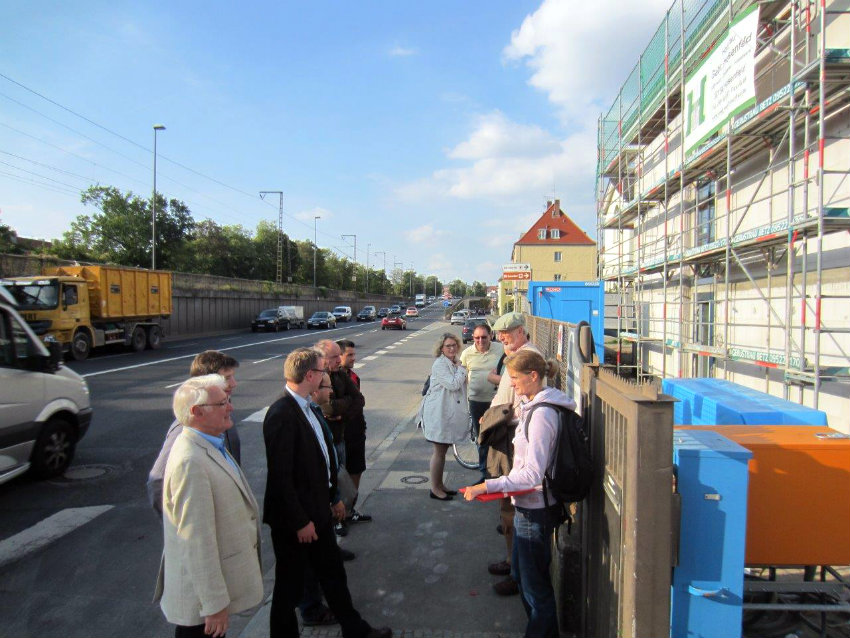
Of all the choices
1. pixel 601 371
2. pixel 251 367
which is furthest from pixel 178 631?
pixel 251 367

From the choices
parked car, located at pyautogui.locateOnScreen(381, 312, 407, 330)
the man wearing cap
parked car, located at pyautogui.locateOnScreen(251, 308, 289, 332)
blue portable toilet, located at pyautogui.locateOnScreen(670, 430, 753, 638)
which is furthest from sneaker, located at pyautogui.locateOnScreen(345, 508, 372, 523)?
parked car, located at pyautogui.locateOnScreen(381, 312, 407, 330)

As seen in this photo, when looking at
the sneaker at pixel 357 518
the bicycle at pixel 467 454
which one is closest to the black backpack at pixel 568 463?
the sneaker at pixel 357 518

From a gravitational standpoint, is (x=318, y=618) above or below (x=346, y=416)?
below

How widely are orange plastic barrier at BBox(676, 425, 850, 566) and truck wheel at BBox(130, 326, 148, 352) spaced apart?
24.5 metres

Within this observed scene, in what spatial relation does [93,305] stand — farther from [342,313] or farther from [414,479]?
[342,313]

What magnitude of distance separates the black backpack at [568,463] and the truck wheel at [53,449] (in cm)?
586

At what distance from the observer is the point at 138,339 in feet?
76.2

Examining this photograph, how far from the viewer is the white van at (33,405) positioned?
5516 mm

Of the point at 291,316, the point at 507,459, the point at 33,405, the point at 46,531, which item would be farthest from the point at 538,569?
the point at 291,316

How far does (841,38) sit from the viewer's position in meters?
6.71

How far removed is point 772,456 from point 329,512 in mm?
2344

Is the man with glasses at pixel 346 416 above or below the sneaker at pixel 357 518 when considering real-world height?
above

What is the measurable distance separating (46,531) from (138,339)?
20.4 m

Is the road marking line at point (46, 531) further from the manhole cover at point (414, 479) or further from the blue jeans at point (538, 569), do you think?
the blue jeans at point (538, 569)
